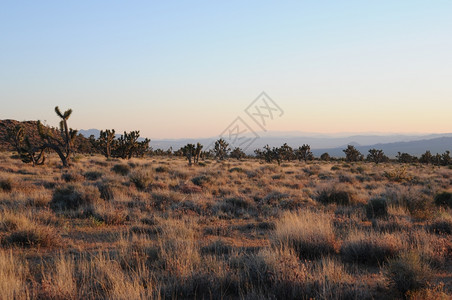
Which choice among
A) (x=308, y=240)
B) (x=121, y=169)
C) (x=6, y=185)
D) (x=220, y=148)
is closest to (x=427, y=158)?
(x=220, y=148)

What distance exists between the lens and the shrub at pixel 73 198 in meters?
11.5

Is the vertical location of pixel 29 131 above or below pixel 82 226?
above

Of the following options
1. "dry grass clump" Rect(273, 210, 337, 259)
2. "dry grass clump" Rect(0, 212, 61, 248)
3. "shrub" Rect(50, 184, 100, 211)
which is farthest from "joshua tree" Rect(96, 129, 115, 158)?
"dry grass clump" Rect(273, 210, 337, 259)

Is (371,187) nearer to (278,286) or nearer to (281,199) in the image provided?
(281,199)

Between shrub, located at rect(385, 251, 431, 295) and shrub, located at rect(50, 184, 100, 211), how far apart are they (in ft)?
33.0

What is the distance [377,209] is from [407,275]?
25.7ft

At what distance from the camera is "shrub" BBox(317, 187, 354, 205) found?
13446 mm

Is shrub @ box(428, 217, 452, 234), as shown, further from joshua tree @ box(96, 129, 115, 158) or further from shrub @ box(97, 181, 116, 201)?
joshua tree @ box(96, 129, 115, 158)

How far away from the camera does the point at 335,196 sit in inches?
544

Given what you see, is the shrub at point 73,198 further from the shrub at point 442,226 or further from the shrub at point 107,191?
the shrub at point 442,226

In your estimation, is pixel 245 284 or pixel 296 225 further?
pixel 296 225

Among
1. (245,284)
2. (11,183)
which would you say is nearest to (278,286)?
(245,284)

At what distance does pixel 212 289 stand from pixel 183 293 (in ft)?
1.39

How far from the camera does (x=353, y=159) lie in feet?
218
